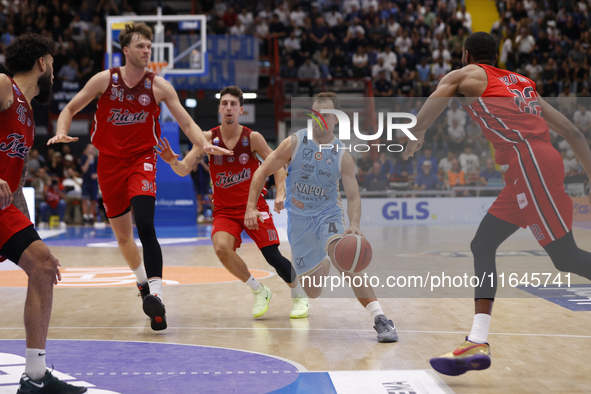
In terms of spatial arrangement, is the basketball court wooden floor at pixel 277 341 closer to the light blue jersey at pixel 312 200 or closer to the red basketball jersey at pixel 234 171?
the light blue jersey at pixel 312 200

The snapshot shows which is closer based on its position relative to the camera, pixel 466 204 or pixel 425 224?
pixel 466 204

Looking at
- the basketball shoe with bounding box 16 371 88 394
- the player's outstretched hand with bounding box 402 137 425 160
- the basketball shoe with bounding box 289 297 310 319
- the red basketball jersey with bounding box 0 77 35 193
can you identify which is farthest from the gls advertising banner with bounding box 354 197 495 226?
the basketball shoe with bounding box 16 371 88 394

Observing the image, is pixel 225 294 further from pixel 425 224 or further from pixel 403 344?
pixel 425 224

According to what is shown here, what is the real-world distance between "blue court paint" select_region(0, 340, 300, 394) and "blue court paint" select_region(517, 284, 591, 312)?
321cm

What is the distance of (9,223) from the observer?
132 inches

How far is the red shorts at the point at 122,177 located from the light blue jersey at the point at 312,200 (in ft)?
3.72

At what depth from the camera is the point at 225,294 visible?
266 inches

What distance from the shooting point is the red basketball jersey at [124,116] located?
17.3ft

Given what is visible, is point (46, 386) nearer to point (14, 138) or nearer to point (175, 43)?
point (14, 138)

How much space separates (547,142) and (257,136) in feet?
9.28

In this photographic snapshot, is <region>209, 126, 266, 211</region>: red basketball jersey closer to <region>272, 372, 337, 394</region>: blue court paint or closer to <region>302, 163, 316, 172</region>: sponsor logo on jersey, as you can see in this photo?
<region>302, 163, 316, 172</region>: sponsor logo on jersey

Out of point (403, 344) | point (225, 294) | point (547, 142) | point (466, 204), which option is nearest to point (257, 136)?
point (225, 294)

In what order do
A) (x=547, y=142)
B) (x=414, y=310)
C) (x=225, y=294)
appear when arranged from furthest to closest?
(x=225, y=294), (x=414, y=310), (x=547, y=142)

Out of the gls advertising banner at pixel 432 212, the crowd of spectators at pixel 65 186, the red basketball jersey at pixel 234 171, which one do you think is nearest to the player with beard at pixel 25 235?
the red basketball jersey at pixel 234 171
